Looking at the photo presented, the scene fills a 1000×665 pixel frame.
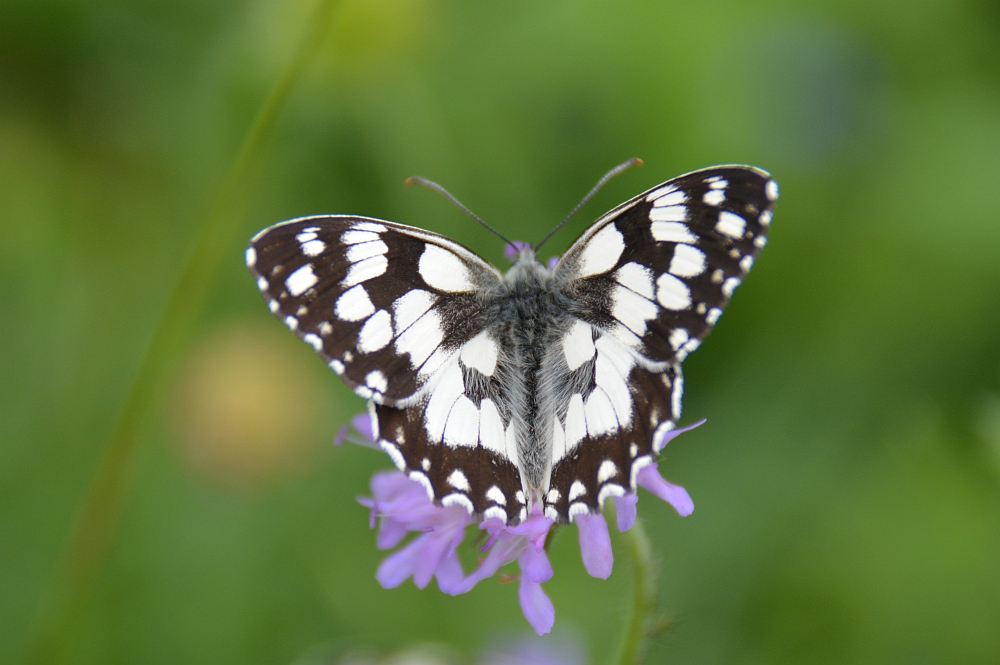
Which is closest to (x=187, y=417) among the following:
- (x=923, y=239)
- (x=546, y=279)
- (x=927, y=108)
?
(x=546, y=279)

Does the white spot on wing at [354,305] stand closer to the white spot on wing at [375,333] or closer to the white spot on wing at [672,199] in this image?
the white spot on wing at [375,333]

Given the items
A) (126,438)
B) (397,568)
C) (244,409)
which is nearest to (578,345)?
(397,568)

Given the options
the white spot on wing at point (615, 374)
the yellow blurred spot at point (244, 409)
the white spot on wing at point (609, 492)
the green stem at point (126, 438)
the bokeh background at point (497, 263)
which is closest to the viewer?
the white spot on wing at point (609, 492)

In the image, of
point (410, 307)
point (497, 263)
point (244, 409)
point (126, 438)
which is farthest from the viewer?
point (497, 263)

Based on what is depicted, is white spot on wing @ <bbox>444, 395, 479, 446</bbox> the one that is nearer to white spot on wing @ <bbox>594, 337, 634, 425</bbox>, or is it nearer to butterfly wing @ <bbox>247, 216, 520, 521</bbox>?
butterfly wing @ <bbox>247, 216, 520, 521</bbox>

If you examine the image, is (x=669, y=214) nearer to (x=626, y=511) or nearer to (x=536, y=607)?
(x=626, y=511)

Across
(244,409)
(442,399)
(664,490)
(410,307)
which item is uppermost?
(410,307)

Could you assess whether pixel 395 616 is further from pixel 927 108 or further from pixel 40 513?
pixel 927 108

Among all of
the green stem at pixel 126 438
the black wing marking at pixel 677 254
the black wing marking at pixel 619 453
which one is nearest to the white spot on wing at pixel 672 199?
the black wing marking at pixel 677 254

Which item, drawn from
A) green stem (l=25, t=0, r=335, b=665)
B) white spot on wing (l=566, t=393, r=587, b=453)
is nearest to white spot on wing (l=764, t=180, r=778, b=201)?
white spot on wing (l=566, t=393, r=587, b=453)
